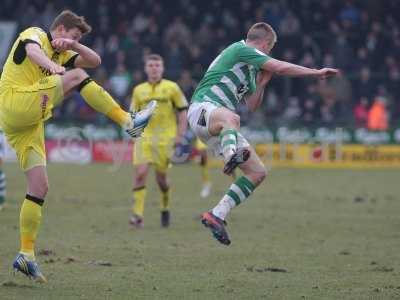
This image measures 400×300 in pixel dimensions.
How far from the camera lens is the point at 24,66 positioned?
29.9 ft

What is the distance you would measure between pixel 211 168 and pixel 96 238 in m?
14.2

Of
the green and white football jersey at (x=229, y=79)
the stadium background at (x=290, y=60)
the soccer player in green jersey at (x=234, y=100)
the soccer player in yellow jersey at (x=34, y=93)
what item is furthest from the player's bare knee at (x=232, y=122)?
the stadium background at (x=290, y=60)

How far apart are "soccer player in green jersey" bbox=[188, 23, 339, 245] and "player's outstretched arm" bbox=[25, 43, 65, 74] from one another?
1.67 metres

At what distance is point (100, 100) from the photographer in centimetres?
962

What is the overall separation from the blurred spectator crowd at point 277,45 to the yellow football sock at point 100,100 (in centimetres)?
1732

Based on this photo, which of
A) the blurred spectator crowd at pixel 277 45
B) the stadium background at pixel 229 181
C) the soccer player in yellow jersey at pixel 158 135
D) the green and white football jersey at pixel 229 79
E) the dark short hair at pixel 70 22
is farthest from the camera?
the blurred spectator crowd at pixel 277 45

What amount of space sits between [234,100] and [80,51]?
1.57 meters

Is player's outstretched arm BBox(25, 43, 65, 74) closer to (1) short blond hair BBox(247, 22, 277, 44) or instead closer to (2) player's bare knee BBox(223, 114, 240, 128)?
(2) player's bare knee BBox(223, 114, 240, 128)

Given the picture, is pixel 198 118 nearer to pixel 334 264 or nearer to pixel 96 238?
pixel 334 264

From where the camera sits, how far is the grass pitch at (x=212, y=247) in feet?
29.3

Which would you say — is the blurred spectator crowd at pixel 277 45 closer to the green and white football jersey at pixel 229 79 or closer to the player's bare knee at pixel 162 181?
the player's bare knee at pixel 162 181

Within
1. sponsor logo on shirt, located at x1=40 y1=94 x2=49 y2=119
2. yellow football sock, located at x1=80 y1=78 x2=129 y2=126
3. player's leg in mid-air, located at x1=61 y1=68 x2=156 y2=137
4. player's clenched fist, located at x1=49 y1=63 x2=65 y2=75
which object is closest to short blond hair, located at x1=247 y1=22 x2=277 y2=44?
player's leg in mid-air, located at x1=61 y1=68 x2=156 y2=137

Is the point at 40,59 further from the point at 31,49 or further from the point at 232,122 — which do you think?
the point at 232,122

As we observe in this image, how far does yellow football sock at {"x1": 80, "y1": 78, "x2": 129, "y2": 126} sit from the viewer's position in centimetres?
950
